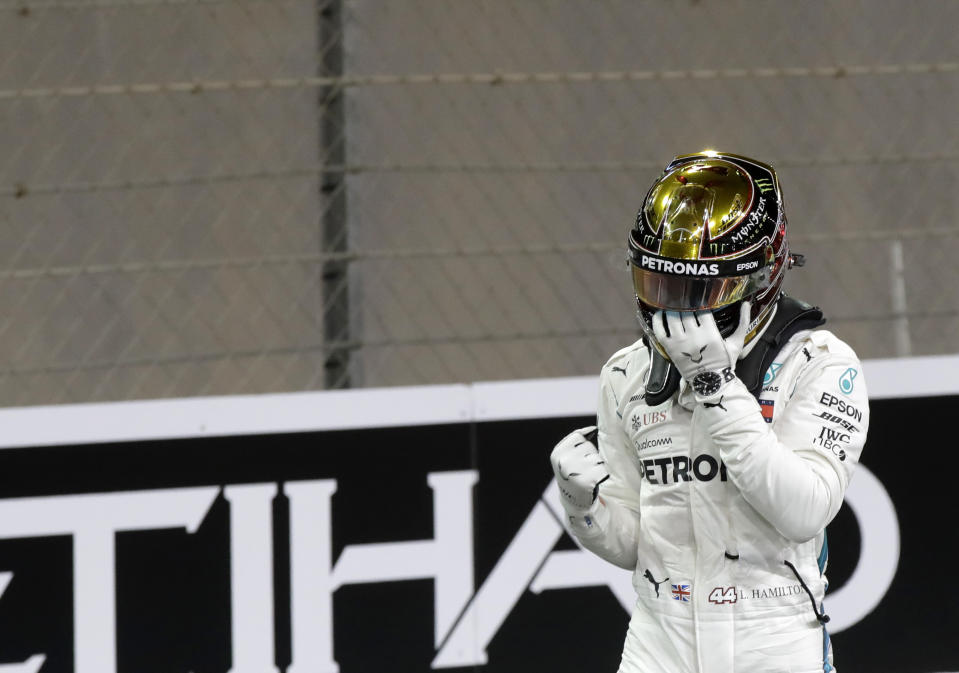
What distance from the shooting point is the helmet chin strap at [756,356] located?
229 centimetres

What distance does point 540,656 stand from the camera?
379 centimetres

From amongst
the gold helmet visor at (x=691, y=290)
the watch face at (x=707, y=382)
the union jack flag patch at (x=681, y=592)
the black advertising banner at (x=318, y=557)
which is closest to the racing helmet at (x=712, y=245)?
the gold helmet visor at (x=691, y=290)

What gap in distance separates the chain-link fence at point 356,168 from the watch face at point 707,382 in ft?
5.90

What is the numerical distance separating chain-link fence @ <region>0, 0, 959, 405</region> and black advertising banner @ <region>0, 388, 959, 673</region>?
32 centimetres

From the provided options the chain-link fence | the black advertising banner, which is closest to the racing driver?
the black advertising banner

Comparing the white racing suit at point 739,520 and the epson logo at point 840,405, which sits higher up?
the epson logo at point 840,405

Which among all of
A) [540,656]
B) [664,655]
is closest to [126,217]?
[540,656]

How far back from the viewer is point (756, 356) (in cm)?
231

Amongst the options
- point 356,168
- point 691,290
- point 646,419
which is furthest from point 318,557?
point 691,290

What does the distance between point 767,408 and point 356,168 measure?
1.89 m

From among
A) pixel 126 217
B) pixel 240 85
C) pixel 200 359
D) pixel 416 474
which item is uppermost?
pixel 240 85

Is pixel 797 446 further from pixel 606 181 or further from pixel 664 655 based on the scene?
pixel 606 181

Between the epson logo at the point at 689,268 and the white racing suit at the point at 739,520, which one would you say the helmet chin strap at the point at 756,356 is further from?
the epson logo at the point at 689,268

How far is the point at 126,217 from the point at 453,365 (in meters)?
1.13
